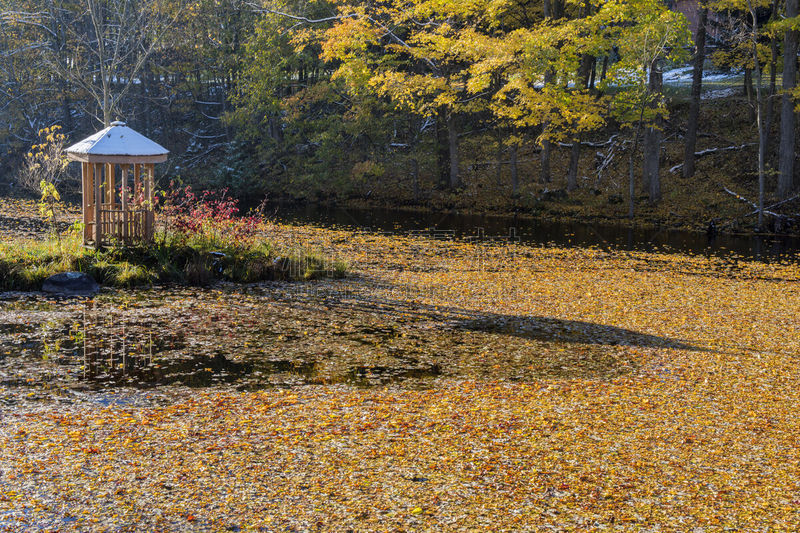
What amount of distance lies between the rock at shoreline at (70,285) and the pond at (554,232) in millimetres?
11029

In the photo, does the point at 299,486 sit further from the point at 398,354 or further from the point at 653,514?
the point at 398,354

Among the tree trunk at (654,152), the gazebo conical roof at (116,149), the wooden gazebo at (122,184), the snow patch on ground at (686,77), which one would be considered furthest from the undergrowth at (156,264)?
the snow patch on ground at (686,77)

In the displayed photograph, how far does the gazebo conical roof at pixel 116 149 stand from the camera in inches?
549

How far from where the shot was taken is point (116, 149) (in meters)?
14.0

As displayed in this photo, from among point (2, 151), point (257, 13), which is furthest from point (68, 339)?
point (2, 151)

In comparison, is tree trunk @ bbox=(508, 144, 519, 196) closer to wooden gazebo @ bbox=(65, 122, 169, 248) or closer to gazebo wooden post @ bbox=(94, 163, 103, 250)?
wooden gazebo @ bbox=(65, 122, 169, 248)

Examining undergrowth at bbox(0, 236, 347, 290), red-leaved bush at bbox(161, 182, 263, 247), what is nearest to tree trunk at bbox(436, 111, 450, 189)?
red-leaved bush at bbox(161, 182, 263, 247)

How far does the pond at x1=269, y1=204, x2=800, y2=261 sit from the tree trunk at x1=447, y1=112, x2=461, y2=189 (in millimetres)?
2637

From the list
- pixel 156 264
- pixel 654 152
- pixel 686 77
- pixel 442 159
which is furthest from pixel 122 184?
pixel 686 77

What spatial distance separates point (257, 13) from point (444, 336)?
30.6m

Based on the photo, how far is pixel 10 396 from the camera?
24.2 feet

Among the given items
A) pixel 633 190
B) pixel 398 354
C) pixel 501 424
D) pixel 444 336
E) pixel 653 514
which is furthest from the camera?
pixel 633 190

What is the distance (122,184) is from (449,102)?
1470cm

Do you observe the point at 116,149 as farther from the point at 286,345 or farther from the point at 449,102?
the point at 449,102
